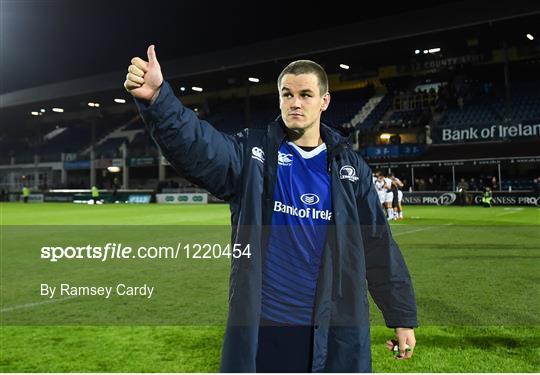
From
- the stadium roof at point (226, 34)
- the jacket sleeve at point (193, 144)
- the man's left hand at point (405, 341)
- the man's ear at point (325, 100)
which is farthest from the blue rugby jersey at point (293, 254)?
the stadium roof at point (226, 34)

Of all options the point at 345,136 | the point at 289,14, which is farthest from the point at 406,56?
the point at 345,136

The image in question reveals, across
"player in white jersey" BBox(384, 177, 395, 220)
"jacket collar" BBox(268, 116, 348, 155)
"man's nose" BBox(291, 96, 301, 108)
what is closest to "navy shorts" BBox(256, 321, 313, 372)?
"jacket collar" BBox(268, 116, 348, 155)

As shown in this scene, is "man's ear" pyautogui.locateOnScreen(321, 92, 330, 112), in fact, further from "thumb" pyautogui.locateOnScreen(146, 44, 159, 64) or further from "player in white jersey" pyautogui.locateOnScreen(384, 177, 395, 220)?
"player in white jersey" pyautogui.locateOnScreen(384, 177, 395, 220)

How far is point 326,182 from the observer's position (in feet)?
7.72

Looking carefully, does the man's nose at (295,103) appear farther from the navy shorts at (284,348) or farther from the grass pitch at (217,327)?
the grass pitch at (217,327)

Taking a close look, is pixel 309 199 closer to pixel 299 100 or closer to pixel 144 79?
pixel 299 100

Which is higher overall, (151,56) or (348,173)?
(151,56)

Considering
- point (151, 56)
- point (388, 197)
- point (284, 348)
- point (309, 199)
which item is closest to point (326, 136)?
point (309, 199)

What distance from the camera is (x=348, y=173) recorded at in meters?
2.39

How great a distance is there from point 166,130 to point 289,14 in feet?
65.5

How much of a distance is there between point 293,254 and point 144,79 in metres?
1.03

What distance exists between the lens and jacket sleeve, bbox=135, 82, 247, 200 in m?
1.96

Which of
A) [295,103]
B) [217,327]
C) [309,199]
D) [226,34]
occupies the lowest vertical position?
[217,327]

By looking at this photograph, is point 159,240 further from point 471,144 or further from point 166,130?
point 471,144
